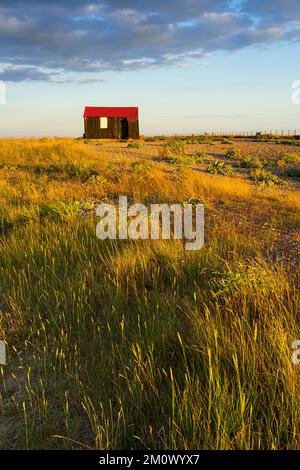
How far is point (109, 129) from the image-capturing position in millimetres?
42031

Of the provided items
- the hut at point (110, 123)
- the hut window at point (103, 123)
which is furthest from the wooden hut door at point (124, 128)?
the hut window at point (103, 123)

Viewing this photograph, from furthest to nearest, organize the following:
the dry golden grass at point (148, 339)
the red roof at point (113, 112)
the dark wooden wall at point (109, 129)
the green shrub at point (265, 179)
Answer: the dark wooden wall at point (109, 129) < the red roof at point (113, 112) < the green shrub at point (265, 179) < the dry golden grass at point (148, 339)

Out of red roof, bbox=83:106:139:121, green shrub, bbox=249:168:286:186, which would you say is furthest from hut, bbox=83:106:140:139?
green shrub, bbox=249:168:286:186

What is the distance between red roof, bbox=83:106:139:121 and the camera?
137 feet

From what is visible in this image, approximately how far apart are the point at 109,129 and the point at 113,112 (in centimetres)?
185

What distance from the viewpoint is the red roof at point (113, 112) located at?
137 ft

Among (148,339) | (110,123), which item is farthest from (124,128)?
(148,339)

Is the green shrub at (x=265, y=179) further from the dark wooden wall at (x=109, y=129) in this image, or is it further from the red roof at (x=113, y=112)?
the red roof at (x=113, y=112)

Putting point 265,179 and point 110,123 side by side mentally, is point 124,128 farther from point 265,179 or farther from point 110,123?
point 265,179

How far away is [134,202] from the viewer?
8.41 m

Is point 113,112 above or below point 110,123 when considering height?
above

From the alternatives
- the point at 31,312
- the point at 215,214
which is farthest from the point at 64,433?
the point at 215,214

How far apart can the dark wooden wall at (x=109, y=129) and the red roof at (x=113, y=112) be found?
420mm
